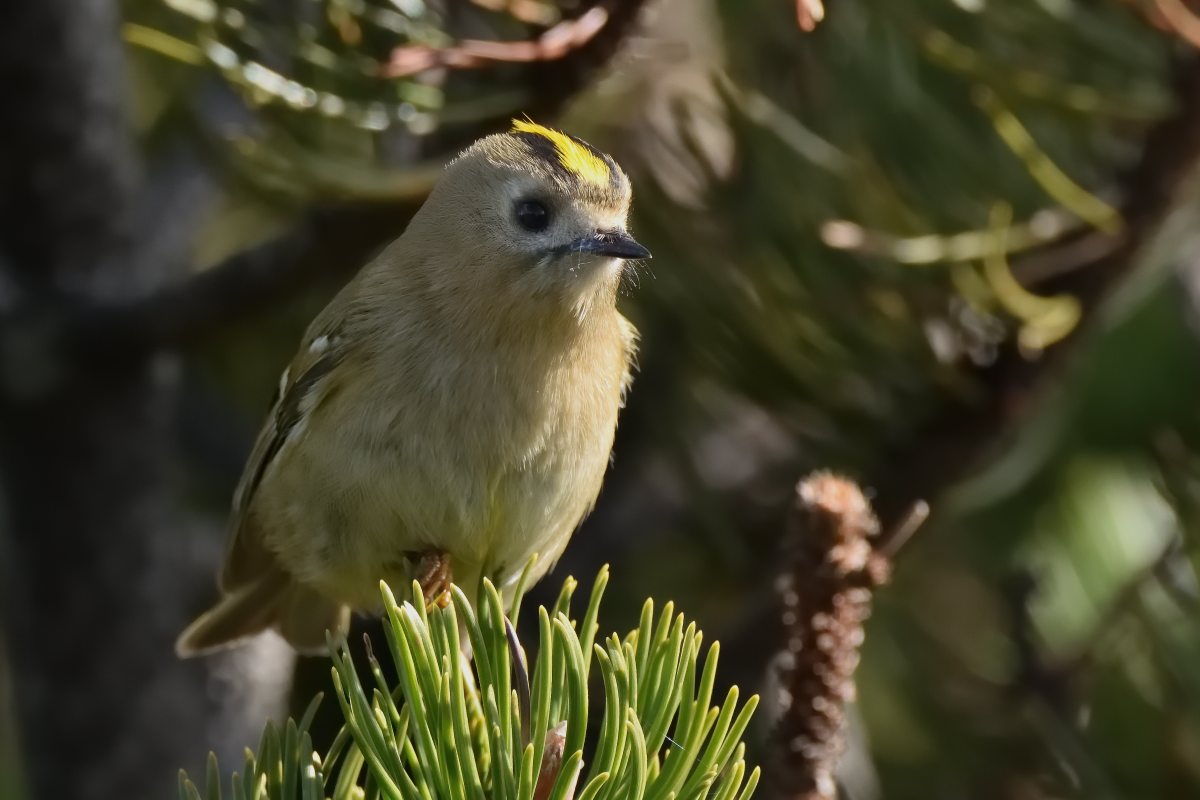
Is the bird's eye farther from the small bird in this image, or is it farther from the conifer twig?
the conifer twig

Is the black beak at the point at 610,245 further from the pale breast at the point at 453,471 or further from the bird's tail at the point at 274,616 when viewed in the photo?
the bird's tail at the point at 274,616

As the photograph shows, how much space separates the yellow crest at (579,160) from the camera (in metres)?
1.79

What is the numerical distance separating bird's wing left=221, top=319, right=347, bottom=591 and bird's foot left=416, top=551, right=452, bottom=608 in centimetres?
29

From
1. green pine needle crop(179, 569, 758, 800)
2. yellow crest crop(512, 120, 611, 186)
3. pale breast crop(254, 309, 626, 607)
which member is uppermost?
green pine needle crop(179, 569, 758, 800)

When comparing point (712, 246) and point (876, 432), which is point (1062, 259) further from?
point (712, 246)

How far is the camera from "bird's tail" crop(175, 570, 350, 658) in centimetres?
205

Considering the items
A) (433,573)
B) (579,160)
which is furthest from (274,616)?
(579,160)

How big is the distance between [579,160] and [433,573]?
0.53 meters

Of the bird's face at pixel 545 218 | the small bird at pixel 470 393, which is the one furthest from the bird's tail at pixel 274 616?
the bird's face at pixel 545 218

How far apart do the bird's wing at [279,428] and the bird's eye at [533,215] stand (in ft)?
0.98

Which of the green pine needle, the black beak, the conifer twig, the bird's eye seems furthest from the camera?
the bird's eye

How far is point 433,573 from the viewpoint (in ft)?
Result: 5.79

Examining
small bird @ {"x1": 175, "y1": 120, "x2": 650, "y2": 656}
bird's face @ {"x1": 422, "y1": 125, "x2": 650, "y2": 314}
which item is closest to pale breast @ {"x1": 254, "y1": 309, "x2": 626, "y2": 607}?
small bird @ {"x1": 175, "y1": 120, "x2": 650, "y2": 656}

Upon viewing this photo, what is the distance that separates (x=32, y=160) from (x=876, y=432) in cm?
121
